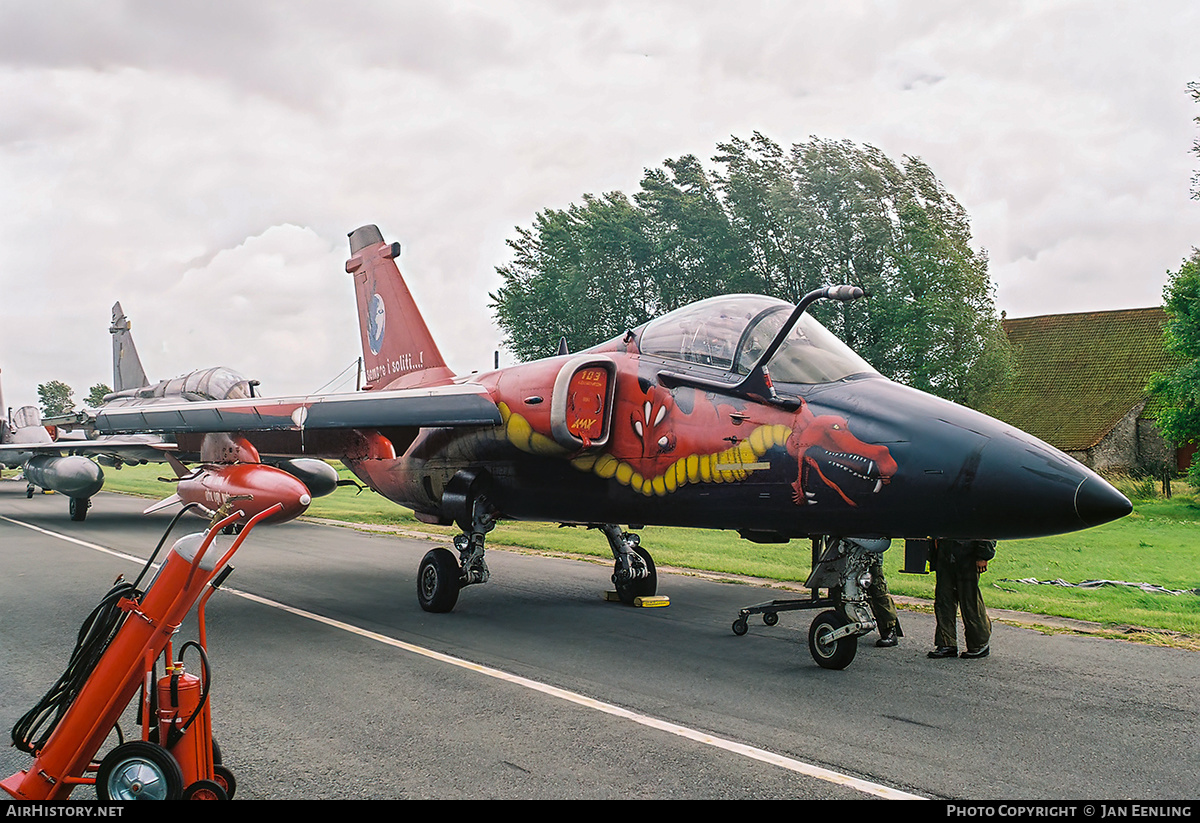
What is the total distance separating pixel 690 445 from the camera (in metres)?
7.60

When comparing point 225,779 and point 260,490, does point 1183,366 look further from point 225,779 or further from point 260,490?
point 225,779

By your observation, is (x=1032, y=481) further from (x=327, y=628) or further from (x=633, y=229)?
(x=633, y=229)

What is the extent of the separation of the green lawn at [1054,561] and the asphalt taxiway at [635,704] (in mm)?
1839

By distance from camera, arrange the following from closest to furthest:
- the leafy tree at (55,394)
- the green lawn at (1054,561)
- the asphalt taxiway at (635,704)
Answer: the asphalt taxiway at (635,704) < the green lawn at (1054,561) < the leafy tree at (55,394)

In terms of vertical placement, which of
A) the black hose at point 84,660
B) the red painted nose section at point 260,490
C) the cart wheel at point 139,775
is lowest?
the cart wheel at point 139,775

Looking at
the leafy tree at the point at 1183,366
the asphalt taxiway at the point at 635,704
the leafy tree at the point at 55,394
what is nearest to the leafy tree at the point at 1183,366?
the leafy tree at the point at 1183,366

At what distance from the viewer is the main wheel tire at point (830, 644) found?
23.3 ft

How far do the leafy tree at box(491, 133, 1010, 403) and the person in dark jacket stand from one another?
2091cm

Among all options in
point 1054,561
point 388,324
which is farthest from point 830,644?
point 1054,561

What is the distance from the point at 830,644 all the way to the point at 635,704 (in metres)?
1.97

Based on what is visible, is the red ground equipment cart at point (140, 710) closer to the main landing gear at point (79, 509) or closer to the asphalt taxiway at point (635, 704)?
the asphalt taxiway at point (635, 704)

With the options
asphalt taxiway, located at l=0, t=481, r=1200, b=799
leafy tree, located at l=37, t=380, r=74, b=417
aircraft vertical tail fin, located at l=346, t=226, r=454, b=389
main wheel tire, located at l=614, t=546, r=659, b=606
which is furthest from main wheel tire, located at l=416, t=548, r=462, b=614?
leafy tree, located at l=37, t=380, r=74, b=417
